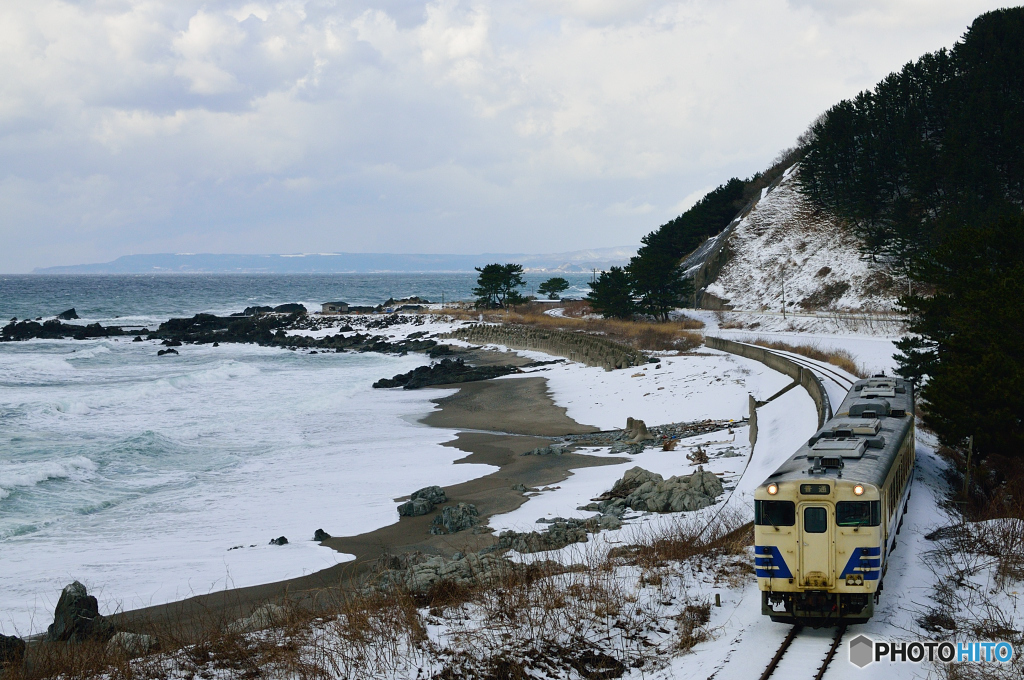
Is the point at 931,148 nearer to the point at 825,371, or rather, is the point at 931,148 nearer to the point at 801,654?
the point at 825,371

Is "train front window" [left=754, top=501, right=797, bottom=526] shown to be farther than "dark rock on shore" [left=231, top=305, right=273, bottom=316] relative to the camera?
No

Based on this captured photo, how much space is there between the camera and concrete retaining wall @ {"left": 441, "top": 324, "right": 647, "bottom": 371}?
48094 millimetres

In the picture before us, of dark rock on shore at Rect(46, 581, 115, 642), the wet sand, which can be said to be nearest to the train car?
the wet sand

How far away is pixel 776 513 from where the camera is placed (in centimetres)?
1059

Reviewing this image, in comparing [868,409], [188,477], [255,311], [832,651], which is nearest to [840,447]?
[832,651]

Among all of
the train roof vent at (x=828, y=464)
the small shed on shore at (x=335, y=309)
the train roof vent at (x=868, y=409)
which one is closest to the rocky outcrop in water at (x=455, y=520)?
the train roof vent at (x=868, y=409)

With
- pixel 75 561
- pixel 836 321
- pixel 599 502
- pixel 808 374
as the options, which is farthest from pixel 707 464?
pixel 836 321

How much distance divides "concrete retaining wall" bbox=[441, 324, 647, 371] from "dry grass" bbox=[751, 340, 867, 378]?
807 centimetres

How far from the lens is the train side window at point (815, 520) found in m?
10.4

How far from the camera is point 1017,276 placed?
18188 millimetres

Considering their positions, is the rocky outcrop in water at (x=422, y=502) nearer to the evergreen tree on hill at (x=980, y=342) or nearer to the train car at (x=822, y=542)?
the train car at (x=822, y=542)

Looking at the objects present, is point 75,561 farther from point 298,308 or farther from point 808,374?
point 298,308

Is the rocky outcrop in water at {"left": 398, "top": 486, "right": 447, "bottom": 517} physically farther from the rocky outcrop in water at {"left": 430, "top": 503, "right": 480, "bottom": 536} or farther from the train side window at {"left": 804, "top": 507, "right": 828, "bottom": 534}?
the train side window at {"left": 804, "top": 507, "right": 828, "bottom": 534}

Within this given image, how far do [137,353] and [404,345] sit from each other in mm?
24363
